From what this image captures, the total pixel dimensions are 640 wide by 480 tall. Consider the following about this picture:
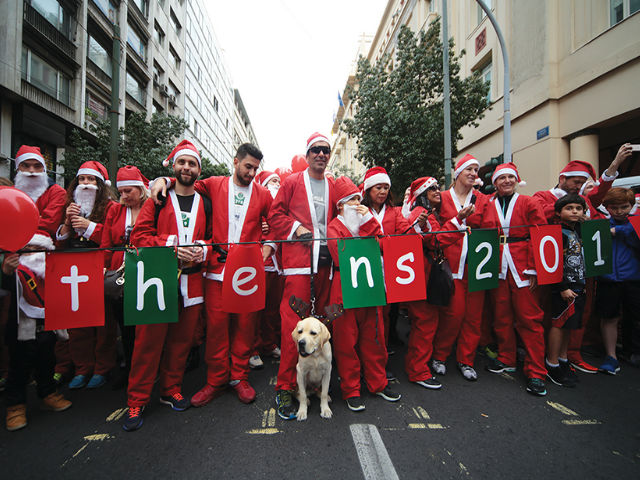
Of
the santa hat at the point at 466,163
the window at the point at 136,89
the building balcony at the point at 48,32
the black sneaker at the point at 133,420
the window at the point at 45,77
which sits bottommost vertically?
the black sneaker at the point at 133,420

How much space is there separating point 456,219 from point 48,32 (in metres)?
19.2

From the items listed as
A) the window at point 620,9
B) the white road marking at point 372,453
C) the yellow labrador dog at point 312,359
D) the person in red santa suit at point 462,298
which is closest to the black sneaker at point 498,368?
the person in red santa suit at point 462,298

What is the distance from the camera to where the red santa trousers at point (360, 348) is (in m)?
2.82

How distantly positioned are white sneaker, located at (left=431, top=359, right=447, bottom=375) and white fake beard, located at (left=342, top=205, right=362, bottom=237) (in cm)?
183

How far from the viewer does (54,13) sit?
14.0m

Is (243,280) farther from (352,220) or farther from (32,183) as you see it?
(32,183)

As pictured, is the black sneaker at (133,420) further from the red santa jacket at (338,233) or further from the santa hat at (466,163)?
the santa hat at (466,163)

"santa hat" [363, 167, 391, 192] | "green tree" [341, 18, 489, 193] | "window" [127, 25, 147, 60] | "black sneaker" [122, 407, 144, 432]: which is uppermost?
"window" [127, 25, 147, 60]

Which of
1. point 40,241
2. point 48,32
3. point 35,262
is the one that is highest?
point 48,32

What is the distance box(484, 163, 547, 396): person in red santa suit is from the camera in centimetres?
316

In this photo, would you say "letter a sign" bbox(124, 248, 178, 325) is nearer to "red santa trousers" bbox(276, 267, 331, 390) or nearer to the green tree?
"red santa trousers" bbox(276, 267, 331, 390)

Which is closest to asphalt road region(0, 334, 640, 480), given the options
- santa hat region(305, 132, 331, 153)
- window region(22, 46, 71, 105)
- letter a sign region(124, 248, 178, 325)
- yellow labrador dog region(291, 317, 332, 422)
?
yellow labrador dog region(291, 317, 332, 422)

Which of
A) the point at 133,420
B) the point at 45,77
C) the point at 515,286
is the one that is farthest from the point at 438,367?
the point at 45,77

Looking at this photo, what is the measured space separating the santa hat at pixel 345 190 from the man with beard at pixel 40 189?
→ 2.94 m
